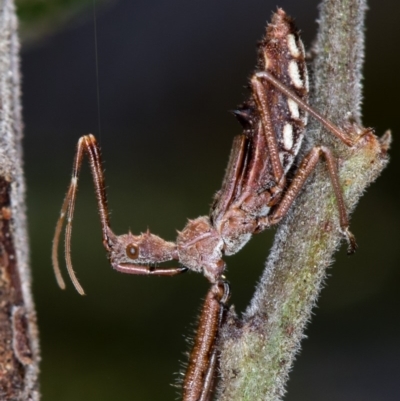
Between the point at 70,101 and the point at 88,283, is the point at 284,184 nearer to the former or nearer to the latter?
the point at 88,283

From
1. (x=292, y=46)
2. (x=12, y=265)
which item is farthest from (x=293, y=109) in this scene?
(x=12, y=265)

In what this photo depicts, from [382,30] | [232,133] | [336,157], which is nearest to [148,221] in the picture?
[232,133]

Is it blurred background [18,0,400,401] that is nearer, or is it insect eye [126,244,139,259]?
insect eye [126,244,139,259]

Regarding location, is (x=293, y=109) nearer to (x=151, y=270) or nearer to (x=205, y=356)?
(x=151, y=270)

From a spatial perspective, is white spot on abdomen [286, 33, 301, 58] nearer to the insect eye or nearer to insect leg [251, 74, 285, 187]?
insect leg [251, 74, 285, 187]

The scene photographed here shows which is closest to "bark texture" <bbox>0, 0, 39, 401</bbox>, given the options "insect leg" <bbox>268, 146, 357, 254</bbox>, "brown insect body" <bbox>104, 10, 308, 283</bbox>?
"brown insect body" <bbox>104, 10, 308, 283</bbox>

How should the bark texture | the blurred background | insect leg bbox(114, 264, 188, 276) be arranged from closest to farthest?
the bark texture < insect leg bbox(114, 264, 188, 276) < the blurred background

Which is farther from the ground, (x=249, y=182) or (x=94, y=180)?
(x=249, y=182)
